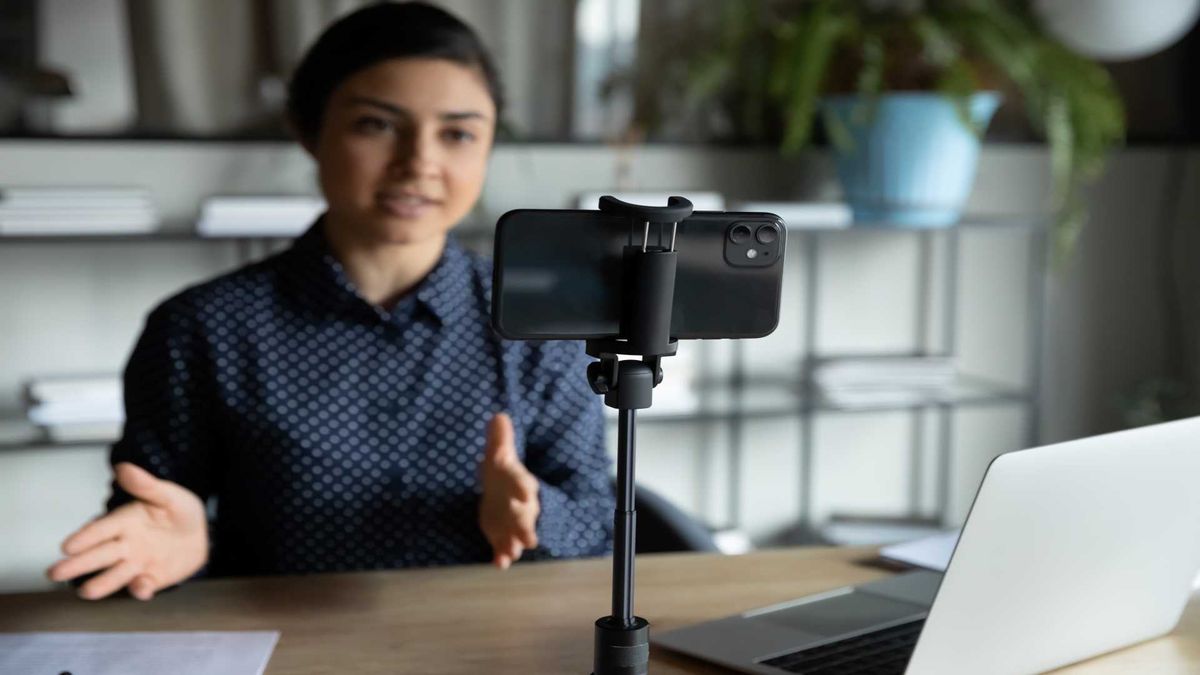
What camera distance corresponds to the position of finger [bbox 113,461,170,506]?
1.09 metres

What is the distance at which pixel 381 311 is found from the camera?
1.48 metres

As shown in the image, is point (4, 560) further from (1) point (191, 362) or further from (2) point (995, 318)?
(2) point (995, 318)

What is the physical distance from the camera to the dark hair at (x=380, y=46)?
147cm

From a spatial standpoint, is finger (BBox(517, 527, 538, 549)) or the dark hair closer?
finger (BBox(517, 527, 538, 549))

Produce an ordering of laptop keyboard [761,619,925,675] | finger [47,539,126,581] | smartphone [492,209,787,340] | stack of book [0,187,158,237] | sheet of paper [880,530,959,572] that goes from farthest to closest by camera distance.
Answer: stack of book [0,187,158,237] → sheet of paper [880,530,959,572] → finger [47,539,126,581] → laptop keyboard [761,619,925,675] → smartphone [492,209,787,340]

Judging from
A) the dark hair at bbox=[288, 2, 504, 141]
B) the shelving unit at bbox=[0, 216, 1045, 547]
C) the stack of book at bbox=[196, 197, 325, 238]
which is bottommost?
the shelving unit at bbox=[0, 216, 1045, 547]

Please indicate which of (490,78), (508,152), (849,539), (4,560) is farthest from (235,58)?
Result: (849,539)

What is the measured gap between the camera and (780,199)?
304 cm

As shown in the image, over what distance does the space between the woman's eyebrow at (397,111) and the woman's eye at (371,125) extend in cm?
1

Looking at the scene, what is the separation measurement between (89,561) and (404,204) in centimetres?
53

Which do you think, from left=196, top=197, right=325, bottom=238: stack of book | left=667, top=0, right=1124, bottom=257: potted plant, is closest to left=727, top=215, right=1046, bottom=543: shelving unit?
left=667, top=0, right=1124, bottom=257: potted plant

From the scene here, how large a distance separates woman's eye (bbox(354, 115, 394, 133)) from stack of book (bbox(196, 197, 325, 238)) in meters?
1.07

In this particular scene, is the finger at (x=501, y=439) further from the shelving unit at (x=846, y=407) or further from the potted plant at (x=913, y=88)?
the potted plant at (x=913, y=88)

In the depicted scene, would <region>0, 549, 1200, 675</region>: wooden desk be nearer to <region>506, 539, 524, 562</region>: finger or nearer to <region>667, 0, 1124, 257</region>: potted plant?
<region>506, 539, 524, 562</region>: finger
